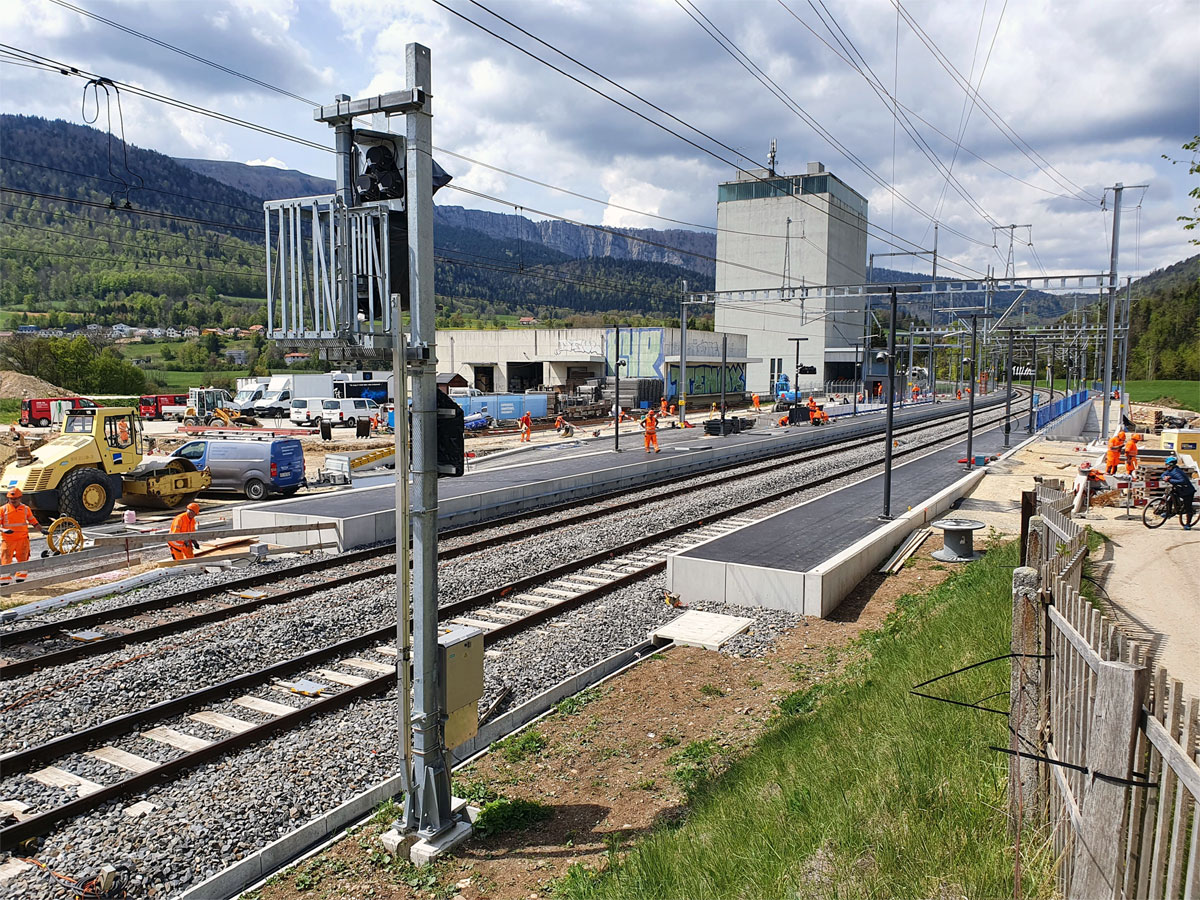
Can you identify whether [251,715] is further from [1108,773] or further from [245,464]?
[245,464]

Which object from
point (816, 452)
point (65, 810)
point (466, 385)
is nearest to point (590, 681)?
point (65, 810)

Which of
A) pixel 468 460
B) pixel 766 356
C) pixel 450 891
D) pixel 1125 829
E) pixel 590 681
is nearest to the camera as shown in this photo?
pixel 1125 829

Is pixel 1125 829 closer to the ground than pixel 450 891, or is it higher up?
higher up

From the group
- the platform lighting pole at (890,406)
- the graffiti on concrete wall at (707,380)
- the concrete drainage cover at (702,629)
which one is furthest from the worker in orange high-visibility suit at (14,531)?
the graffiti on concrete wall at (707,380)

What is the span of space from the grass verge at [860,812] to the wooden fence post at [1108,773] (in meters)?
0.66

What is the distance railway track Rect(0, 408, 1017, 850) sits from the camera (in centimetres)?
691

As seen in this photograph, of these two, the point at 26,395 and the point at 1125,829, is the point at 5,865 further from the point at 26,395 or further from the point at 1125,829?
the point at 26,395

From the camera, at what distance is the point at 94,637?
10.7m

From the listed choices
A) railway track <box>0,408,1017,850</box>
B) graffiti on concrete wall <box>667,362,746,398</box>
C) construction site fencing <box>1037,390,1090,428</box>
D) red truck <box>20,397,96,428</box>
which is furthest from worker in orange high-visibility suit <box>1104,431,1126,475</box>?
red truck <box>20,397,96,428</box>

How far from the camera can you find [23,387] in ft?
225

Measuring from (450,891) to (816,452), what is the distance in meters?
31.0

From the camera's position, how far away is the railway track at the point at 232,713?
22.7 feet

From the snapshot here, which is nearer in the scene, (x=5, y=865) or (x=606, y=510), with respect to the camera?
(x=5, y=865)

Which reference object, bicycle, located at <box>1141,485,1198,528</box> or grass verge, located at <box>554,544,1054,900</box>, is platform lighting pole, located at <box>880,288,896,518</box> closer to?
bicycle, located at <box>1141,485,1198,528</box>
